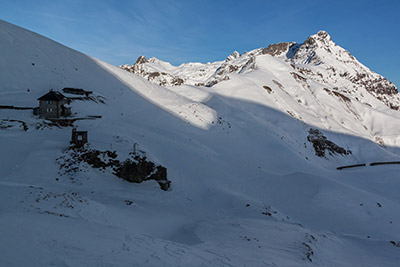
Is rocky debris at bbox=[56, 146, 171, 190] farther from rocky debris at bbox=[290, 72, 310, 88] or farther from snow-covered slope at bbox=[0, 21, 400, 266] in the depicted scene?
rocky debris at bbox=[290, 72, 310, 88]

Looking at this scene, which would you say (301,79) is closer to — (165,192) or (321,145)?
(321,145)

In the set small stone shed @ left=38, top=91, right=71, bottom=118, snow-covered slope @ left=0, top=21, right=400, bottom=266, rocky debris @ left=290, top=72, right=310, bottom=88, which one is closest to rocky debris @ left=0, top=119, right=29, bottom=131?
snow-covered slope @ left=0, top=21, right=400, bottom=266

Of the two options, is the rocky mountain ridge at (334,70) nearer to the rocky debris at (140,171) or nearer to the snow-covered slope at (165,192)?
the snow-covered slope at (165,192)

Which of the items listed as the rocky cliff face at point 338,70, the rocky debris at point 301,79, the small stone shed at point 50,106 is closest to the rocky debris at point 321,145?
the rocky debris at point 301,79

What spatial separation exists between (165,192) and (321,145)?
35.9 meters

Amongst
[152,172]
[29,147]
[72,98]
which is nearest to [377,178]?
[152,172]

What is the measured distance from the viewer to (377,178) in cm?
2527

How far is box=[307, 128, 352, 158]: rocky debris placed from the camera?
128 ft

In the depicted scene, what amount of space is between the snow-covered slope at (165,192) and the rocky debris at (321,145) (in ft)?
4.09

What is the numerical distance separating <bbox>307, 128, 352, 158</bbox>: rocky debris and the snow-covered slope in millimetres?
1248

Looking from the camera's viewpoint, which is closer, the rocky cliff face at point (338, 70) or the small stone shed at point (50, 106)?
the small stone shed at point (50, 106)

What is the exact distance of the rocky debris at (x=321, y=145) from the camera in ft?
128

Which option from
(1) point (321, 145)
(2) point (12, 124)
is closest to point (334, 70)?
(1) point (321, 145)

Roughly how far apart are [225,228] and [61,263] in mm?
7146
